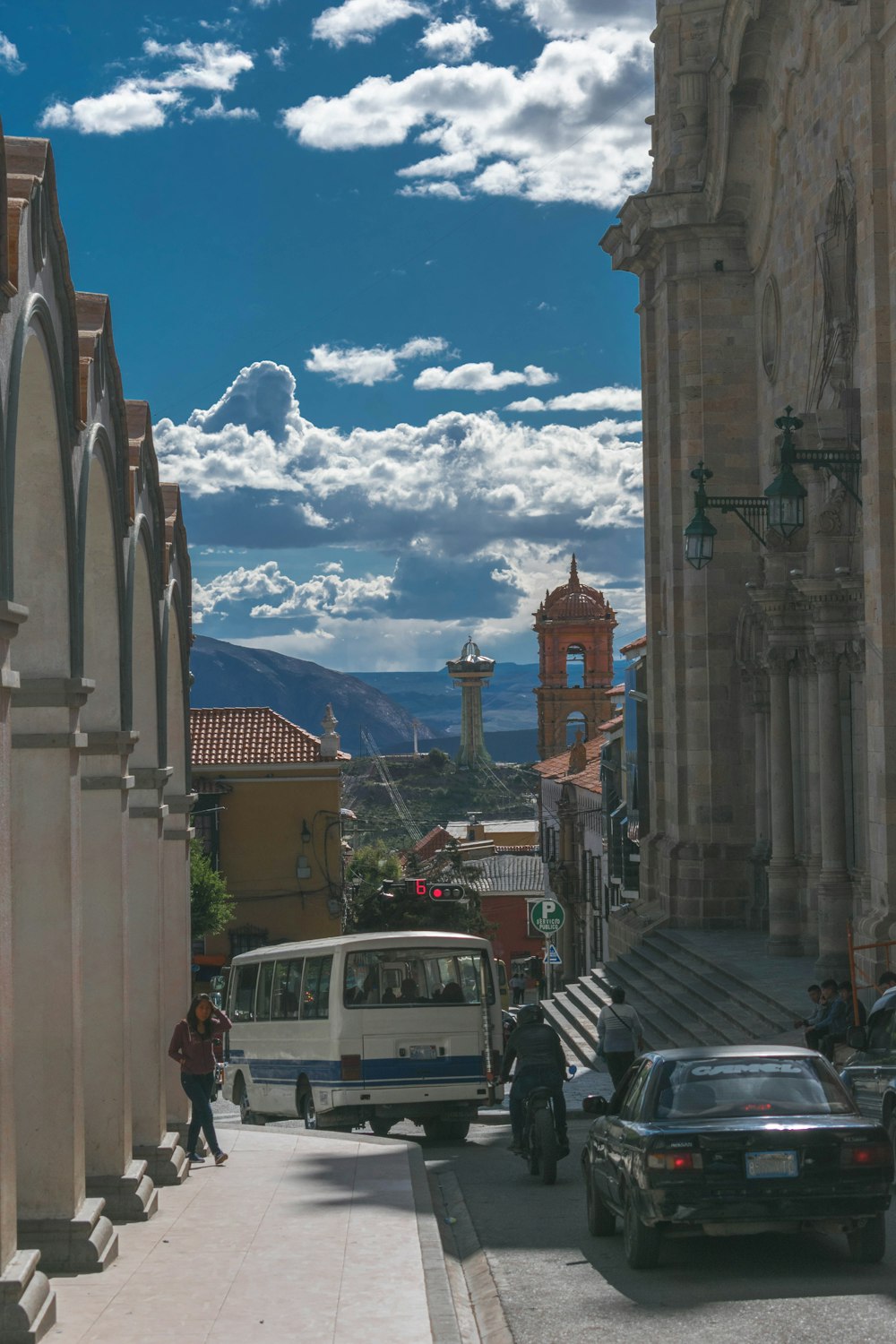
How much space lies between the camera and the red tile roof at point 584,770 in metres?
56.8

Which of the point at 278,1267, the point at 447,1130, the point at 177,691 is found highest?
the point at 177,691

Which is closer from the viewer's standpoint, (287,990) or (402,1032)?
(402,1032)

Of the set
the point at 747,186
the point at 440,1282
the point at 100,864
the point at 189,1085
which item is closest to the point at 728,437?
the point at 747,186

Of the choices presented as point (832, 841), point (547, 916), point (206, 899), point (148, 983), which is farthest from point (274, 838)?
point (148, 983)

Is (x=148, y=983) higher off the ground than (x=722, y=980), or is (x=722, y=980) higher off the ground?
(x=148, y=983)

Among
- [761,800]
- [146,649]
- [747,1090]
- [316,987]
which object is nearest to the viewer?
[747,1090]

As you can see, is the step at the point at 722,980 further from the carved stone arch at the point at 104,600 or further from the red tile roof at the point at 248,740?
the red tile roof at the point at 248,740

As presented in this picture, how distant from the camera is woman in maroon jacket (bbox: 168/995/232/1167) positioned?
1605cm

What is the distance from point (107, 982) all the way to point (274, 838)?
4363cm

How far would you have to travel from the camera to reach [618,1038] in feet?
60.1

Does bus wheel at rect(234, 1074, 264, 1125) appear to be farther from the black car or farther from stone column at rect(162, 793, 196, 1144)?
the black car

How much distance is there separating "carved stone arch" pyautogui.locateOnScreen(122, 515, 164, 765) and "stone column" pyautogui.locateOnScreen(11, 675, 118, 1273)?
412 cm

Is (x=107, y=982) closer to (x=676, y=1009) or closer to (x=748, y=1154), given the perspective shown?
(x=748, y=1154)

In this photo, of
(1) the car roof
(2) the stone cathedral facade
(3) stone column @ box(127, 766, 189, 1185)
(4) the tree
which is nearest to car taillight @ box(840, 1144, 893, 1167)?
(1) the car roof
